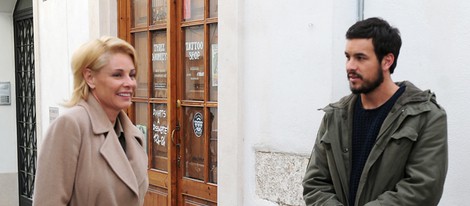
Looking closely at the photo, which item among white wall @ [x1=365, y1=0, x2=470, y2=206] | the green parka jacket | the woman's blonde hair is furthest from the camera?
white wall @ [x1=365, y1=0, x2=470, y2=206]

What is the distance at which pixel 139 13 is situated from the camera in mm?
6465

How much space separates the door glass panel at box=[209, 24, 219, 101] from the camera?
5294 mm

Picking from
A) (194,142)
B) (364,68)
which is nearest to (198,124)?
(194,142)

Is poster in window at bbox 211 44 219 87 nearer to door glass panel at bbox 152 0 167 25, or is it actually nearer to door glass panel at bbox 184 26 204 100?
door glass panel at bbox 184 26 204 100

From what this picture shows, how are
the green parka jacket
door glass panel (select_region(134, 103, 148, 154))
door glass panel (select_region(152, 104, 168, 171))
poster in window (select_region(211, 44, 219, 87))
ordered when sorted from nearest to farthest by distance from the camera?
the green parka jacket < poster in window (select_region(211, 44, 219, 87)) < door glass panel (select_region(152, 104, 168, 171)) < door glass panel (select_region(134, 103, 148, 154))

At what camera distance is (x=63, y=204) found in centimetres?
264

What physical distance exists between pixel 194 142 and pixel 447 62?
2.80 meters

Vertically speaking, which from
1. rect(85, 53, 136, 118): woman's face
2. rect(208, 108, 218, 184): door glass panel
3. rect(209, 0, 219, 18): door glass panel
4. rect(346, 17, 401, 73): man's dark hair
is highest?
rect(209, 0, 219, 18): door glass panel

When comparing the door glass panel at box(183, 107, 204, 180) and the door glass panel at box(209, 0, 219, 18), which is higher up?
the door glass panel at box(209, 0, 219, 18)

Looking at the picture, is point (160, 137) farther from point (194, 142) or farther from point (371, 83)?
point (371, 83)

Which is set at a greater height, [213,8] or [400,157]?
[213,8]

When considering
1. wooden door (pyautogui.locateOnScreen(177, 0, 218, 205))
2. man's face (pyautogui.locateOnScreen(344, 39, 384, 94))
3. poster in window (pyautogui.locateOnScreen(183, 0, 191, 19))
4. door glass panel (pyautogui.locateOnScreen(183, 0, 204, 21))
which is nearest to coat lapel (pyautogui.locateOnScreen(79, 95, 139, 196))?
man's face (pyautogui.locateOnScreen(344, 39, 384, 94))

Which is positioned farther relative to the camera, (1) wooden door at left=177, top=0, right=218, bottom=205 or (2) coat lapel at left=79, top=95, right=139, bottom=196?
(1) wooden door at left=177, top=0, right=218, bottom=205

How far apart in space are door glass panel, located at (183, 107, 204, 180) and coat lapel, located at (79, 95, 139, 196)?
2590mm
